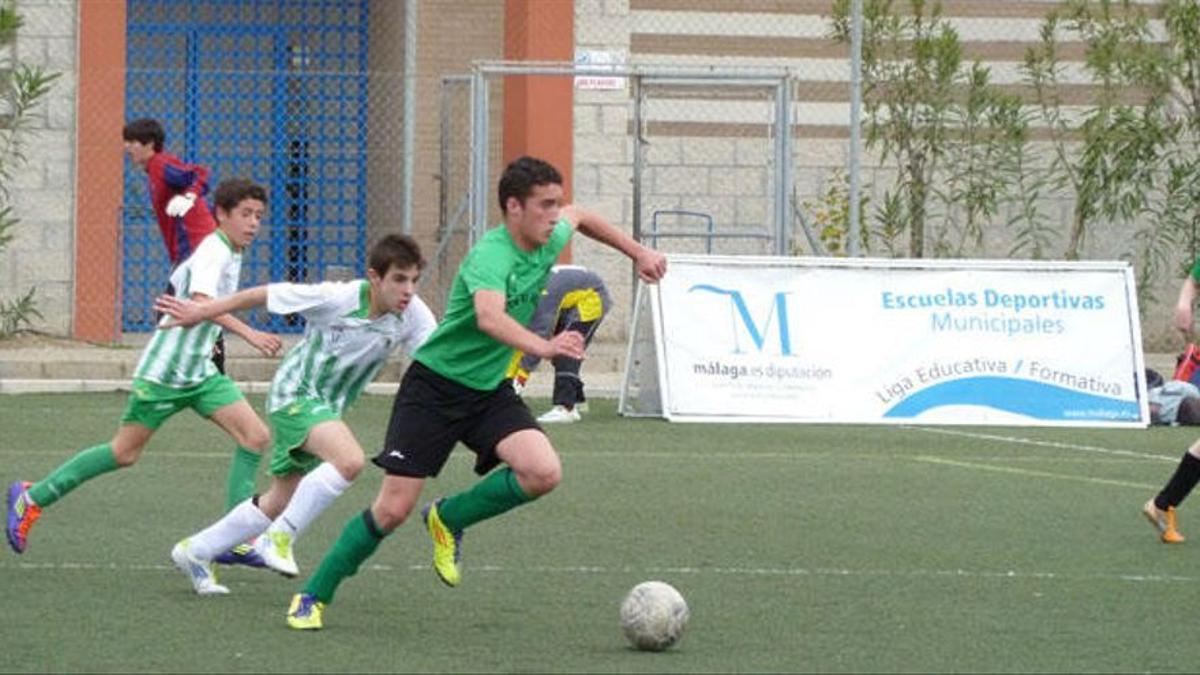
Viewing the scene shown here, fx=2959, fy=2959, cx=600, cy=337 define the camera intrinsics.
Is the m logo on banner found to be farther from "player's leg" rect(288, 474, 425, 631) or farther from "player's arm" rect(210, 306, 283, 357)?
"player's leg" rect(288, 474, 425, 631)

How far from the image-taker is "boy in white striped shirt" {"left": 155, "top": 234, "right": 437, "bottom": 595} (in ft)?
35.7

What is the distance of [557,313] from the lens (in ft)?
62.0

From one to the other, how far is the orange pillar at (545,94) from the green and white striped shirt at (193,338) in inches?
524

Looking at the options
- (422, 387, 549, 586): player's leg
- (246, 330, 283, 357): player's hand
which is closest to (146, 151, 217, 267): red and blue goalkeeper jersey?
(246, 330, 283, 357): player's hand

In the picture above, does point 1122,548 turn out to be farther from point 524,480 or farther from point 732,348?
point 732,348

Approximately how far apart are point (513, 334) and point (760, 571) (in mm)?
2350

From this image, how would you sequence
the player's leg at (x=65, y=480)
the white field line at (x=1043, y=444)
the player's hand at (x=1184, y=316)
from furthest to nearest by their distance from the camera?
1. the white field line at (x=1043, y=444)
2. the player's hand at (x=1184, y=316)
3. the player's leg at (x=65, y=480)

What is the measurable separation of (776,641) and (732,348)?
10.2m

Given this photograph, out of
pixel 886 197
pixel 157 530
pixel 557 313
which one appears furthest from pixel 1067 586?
pixel 886 197

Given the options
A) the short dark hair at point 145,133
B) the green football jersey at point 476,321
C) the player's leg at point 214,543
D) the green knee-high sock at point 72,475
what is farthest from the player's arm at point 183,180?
the green football jersey at point 476,321

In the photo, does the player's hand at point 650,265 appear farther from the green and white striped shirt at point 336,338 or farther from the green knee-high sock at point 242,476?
the green knee-high sock at point 242,476

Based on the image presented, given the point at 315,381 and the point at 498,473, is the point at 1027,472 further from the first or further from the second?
the point at 498,473

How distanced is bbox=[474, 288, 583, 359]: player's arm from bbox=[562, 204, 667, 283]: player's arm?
27.8 inches

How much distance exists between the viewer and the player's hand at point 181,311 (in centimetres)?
1102
